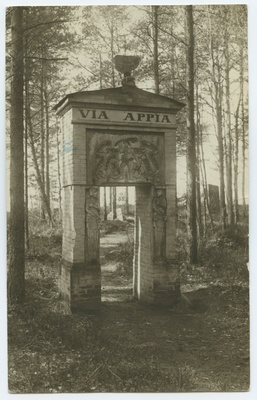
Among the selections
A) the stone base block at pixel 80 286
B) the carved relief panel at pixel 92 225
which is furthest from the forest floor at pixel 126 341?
the carved relief panel at pixel 92 225

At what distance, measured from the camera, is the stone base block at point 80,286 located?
647cm

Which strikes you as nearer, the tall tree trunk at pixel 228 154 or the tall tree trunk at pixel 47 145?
the tall tree trunk at pixel 228 154

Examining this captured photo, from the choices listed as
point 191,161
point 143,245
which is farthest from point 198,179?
point 143,245

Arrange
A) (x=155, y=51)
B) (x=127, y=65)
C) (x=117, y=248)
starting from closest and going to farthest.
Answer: (x=127, y=65) → (x=155, y=51) → (x=117, y=248)

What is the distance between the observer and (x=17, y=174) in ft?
19.9

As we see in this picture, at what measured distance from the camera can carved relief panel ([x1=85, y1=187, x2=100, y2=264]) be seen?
6625mm

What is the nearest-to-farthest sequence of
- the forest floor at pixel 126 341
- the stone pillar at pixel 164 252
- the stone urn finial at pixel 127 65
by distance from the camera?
the forest floor at pixel 126 341
the stone urn finial at pixel 127 65
the stone pillar at pixel 164 252

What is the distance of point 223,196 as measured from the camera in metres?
6.52

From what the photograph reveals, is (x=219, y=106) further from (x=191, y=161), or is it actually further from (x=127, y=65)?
(x=127, y=65)

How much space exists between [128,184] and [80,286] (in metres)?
1.64

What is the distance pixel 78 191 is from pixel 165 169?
53.6 inches

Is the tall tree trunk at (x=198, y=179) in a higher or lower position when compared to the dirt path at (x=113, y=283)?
higher

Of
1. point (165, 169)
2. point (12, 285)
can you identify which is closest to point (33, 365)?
point (12, 285)

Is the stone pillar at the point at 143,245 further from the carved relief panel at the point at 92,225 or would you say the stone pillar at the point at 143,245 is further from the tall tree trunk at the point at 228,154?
the tall tree trunk at the point at 228,154
